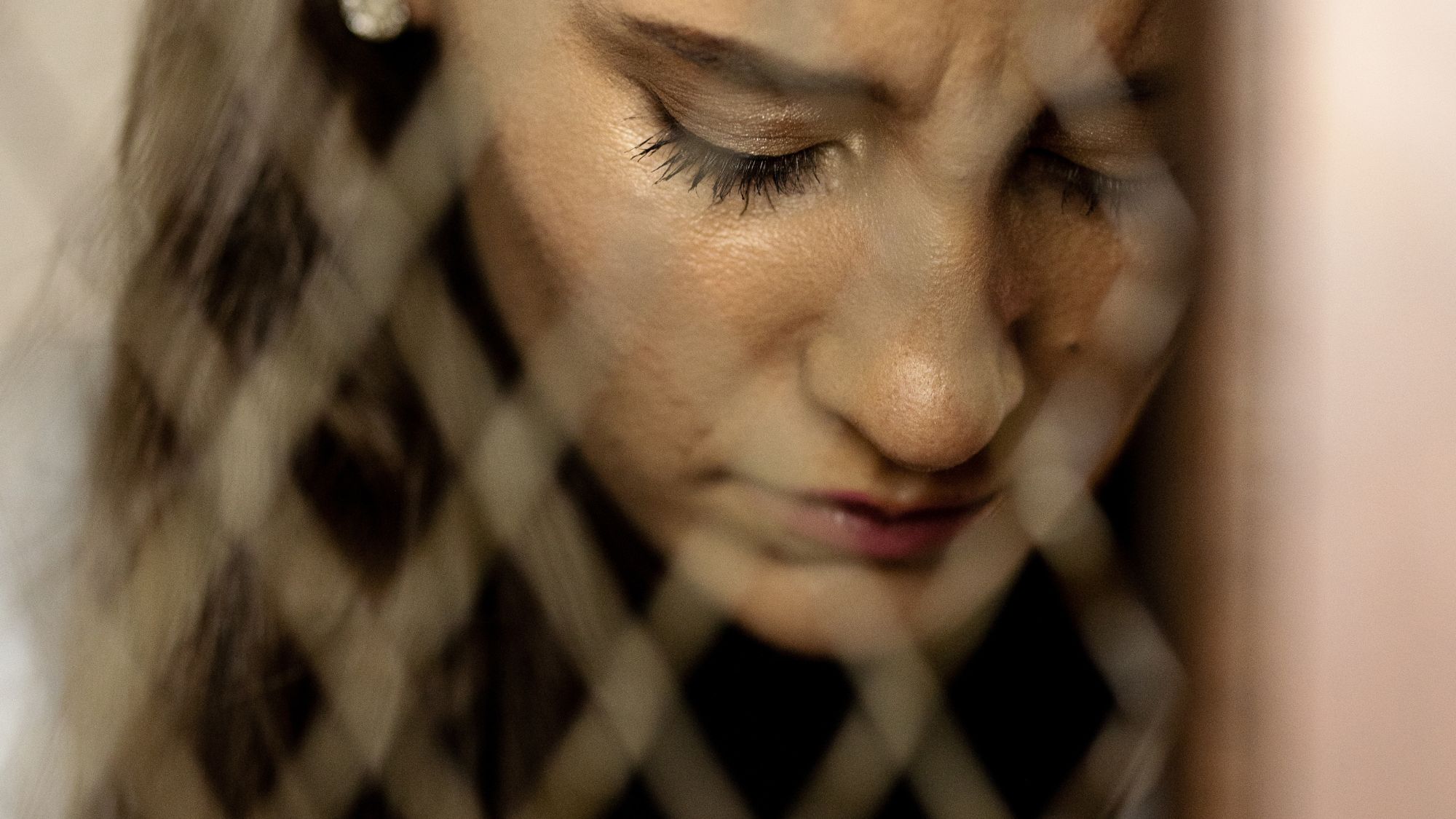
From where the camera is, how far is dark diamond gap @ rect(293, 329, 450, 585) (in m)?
0.68

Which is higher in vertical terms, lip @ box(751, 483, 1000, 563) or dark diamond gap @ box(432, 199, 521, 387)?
dark diamond gap @ box(432, 199, 521, 387)

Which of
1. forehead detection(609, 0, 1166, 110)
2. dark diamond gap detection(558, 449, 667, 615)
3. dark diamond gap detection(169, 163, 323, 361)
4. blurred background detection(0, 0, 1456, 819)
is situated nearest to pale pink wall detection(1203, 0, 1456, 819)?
blurred background detection(0, 0, 1456, 819)

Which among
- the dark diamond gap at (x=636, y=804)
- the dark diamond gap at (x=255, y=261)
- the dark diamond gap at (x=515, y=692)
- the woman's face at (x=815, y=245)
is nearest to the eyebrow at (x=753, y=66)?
the woman's face at (x=815, y=245)

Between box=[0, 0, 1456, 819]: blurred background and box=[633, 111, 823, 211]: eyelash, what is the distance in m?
0.18

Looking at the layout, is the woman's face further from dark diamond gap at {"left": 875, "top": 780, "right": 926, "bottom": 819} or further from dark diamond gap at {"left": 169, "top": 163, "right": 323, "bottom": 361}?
dark diamond gap at {"left": 875, "top": 780, "right": 926, "bottom": 819}

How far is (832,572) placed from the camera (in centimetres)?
63

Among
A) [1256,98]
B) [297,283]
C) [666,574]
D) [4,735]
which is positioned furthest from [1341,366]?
[4,735]

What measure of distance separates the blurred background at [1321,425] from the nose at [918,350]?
9cm

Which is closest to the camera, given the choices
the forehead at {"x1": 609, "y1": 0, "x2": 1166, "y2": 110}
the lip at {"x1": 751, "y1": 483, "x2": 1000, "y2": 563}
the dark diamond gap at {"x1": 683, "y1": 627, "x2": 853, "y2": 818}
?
the forehead at {"x1": 609, "y1": 0, "x2": 1166, "y2": 110}

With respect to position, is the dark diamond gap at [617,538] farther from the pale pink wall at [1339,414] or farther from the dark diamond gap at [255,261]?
the pale pink wall at [1339,414]

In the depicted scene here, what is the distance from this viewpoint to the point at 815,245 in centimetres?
56

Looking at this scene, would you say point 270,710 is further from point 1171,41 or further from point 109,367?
point 1171,41

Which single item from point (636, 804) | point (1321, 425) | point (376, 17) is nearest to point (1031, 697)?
point (636, 804)

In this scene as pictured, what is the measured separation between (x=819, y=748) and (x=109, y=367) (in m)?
0.51
